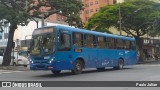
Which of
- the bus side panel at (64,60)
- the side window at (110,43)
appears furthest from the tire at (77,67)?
the side window at (110,43)

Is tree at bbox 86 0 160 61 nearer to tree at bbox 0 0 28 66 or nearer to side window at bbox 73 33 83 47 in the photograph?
tree at bbox 0 0 28 66

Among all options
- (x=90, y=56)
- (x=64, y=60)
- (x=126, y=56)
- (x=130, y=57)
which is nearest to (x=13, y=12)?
(x=126, y=56)

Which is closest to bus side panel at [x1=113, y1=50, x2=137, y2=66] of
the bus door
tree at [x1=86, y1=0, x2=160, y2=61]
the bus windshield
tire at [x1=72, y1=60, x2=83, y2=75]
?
tire at [x1=72, y1=60, x2=83, y2=75]

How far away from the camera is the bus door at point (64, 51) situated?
20816 millimetres

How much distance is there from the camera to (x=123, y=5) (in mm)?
53531

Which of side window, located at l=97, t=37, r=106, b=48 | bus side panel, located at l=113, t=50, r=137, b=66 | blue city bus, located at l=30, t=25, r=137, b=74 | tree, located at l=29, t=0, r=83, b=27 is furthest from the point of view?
tree, located at l=29, t=0, r=83, b=27

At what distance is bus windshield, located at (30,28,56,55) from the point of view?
2061 centimetres

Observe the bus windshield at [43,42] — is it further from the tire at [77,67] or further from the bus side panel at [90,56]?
the bus side panel at [90,56]

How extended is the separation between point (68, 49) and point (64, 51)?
16.2 inches

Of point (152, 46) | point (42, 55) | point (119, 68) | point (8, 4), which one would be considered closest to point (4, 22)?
point (8, 4)

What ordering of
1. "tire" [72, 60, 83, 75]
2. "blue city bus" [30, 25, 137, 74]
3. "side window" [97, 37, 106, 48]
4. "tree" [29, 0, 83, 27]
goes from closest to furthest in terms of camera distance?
"blue city bus" [30, 25, 137, 74] < "tire" [72, 60, 83, 75] < "side window" [97, 37, 106, 48] < "tree" [29, 0, 83, 27]

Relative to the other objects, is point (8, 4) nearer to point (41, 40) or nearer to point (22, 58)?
point (22, 58)

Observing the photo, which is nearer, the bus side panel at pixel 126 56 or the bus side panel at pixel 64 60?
the bus side panel at pixel 64 60

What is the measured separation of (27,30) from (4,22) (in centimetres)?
3732
